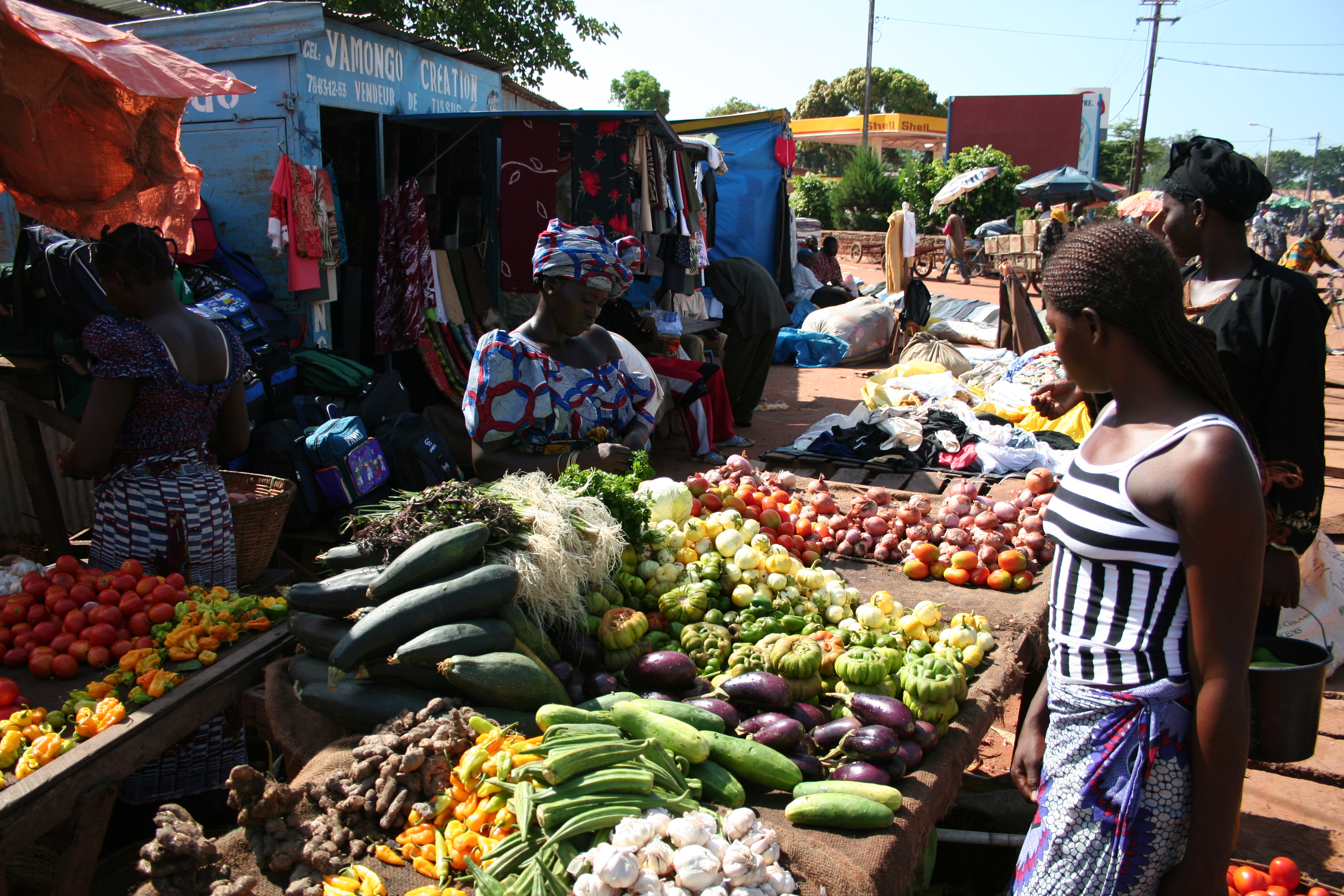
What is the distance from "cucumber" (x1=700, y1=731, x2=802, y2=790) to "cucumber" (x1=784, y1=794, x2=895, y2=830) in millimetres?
92

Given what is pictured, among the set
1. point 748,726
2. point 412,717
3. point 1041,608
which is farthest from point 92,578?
point 1041,608

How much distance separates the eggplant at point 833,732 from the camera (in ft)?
7.60

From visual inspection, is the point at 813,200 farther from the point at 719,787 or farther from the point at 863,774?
the point at 719,787

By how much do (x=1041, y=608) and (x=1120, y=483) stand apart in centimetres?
207

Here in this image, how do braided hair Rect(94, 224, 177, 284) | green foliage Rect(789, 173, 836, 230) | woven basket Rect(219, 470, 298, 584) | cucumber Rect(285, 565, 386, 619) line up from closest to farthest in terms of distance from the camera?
cucumber Rect(285, 565, 386, 619), braided hair Rect(94, 224, 177, 284), woven basket Rect(219, 470, 298, 584), green foliage Rect(789, 173, 836, 230)

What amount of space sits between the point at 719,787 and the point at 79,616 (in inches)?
83.0

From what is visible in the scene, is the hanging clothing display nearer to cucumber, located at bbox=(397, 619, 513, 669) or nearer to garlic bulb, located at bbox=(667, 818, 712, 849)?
cucumber, located at bbox=(397, 619, 513, 669)

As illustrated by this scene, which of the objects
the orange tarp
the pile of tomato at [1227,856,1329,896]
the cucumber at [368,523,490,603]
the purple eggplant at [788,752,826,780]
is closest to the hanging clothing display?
the orange tarp

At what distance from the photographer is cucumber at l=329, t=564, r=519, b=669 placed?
7.34 feet

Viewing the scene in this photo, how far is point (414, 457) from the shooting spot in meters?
5.68

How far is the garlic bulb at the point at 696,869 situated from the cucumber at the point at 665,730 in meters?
0.37

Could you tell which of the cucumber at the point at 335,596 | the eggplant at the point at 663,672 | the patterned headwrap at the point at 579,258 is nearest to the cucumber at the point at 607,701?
the eggplant at the point at 663,672

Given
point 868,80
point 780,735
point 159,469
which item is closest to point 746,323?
point 159,469

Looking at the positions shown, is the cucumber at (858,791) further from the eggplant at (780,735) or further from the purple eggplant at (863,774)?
the eggplant at (780,735)
